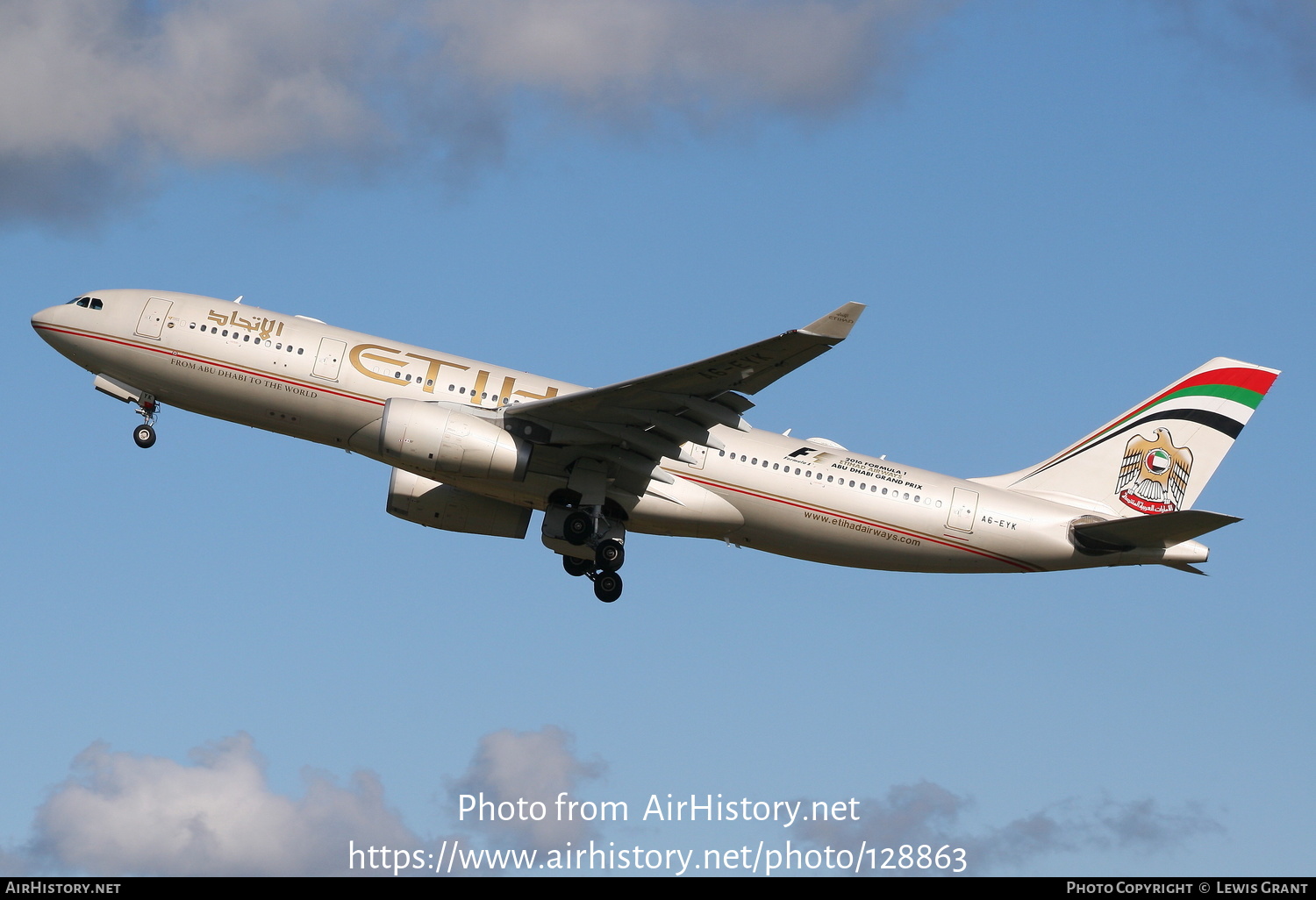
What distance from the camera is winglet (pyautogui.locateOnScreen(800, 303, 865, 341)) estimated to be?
2762cm

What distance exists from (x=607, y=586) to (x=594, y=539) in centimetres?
172

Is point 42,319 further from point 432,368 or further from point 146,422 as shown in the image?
point 432,368

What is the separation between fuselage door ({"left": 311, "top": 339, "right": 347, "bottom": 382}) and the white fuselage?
39 mm

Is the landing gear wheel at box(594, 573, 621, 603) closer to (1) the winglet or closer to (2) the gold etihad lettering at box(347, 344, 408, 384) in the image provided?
(2) the gold etihad lettering at box(347, 344, 408, 384)

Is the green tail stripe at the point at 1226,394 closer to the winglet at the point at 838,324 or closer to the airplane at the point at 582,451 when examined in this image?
the airplane at the point at 582,451

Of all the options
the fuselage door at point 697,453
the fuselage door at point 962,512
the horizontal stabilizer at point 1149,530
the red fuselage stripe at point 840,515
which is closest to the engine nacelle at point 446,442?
the fuselage door at point 697,453

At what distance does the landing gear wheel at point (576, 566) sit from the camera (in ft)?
120

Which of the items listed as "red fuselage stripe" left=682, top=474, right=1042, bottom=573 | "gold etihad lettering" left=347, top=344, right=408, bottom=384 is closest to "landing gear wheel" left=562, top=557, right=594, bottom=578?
"red fuselage stripe" left=682, top=474, right=1042, bottom=573

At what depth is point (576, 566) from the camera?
3678 cm

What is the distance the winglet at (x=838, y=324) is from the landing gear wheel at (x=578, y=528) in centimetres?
812

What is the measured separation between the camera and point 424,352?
34250 millimetres
